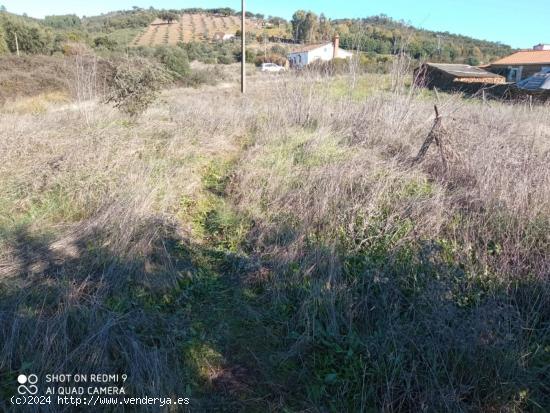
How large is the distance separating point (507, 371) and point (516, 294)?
0.79 m

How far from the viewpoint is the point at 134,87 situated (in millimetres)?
7871

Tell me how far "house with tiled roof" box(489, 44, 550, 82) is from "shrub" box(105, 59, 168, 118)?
36.6 metres

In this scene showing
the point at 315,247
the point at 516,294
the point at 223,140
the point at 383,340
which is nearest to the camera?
the point at 383,340

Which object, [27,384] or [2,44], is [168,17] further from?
[27,384]

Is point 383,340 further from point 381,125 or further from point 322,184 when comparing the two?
point 381,125

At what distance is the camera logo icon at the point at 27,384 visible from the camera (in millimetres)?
2016

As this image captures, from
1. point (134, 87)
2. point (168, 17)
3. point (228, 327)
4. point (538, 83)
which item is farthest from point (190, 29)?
point (228, 327)

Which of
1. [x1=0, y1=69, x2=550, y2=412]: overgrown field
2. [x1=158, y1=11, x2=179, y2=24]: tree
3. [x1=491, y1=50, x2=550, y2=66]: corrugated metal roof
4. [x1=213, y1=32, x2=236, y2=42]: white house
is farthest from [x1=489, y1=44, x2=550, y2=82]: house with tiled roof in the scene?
[x1=158, y1=11, x2=179, y2=24]: tree

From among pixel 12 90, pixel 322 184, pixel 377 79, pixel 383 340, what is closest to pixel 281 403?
pixel 383 340

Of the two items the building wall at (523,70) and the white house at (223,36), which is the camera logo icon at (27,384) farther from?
the white house at (223,36)

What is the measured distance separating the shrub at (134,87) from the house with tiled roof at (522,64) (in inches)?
1439

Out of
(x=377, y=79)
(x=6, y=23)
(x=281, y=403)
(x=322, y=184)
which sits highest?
(x=6, y=23)

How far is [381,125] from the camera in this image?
6539mm

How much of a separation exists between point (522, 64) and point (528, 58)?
6.99 ft
